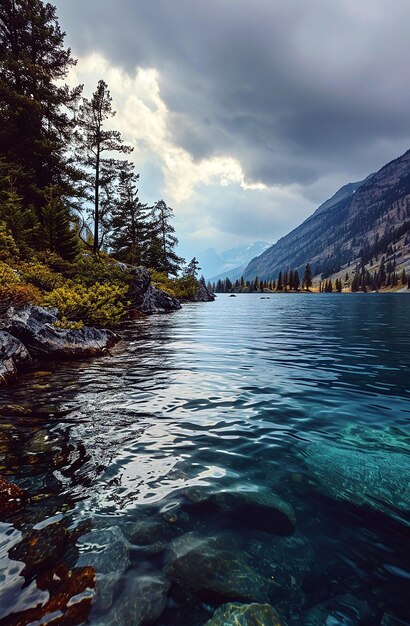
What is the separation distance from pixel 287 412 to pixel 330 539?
12.6 feet

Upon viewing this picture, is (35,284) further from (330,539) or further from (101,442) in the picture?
(330,539)

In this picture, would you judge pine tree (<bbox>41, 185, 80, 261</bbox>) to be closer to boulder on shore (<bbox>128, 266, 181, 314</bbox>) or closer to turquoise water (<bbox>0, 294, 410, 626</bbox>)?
boulder on shore (<bbox>128, 266, 181, 314</bbox>)

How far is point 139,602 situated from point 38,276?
18048mm

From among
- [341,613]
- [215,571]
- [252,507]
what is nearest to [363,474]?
[252,507]

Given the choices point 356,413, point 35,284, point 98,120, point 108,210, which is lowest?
point 356,413

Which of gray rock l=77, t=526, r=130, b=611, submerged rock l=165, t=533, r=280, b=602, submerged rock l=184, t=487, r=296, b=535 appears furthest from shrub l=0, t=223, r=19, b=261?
submerged rock l=165, t=533, r=280, b=602

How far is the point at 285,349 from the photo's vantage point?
616 inches

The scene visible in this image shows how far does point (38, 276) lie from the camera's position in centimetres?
1772

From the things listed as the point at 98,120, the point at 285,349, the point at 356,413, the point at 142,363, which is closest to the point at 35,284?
the point at 142,363

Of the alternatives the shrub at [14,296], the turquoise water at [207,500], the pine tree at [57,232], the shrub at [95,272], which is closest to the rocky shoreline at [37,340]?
the shrub at [14,296]

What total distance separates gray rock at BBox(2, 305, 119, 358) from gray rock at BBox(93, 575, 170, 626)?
10.6 metres

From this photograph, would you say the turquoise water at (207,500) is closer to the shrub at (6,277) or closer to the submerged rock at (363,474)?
the submerged rock at (363,474)

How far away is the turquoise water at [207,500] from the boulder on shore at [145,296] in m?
24.6

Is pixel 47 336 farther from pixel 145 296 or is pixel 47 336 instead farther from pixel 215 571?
pixel 145 296
